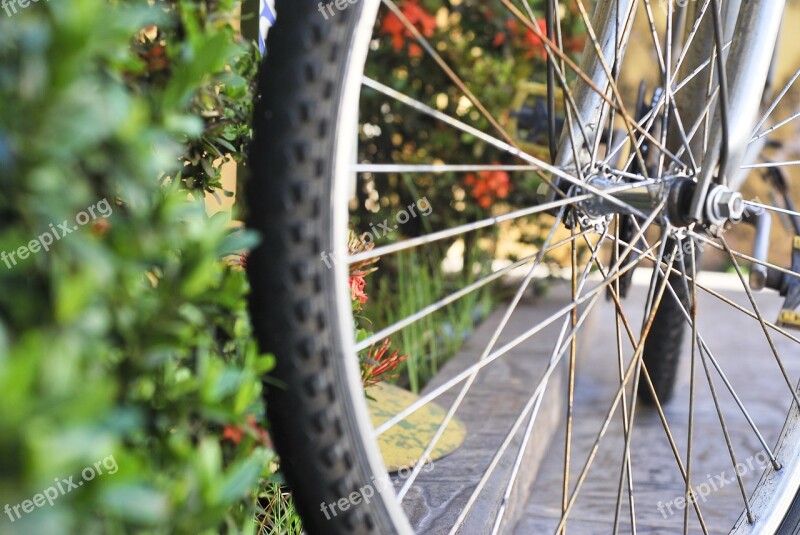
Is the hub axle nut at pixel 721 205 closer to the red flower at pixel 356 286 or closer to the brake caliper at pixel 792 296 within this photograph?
the red flower at pixel 356 286

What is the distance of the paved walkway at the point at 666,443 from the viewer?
1.55 meters

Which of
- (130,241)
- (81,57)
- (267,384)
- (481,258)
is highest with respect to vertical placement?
(81,57)

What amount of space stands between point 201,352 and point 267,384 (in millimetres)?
130

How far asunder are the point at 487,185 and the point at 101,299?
2212 mm

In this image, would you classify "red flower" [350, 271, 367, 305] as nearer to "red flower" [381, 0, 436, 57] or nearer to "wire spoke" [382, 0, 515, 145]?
"wire spoke" [382, 0, 515, 145]

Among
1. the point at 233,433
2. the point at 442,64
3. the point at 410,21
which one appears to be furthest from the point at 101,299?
the point at 410,21

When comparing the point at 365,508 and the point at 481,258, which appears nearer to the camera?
the point at 365,508

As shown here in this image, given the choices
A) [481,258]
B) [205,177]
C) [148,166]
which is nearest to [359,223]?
[481,258]

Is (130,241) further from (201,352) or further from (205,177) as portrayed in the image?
(205,177)

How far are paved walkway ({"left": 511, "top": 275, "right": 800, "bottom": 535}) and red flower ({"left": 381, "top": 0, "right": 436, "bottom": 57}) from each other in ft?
3.61

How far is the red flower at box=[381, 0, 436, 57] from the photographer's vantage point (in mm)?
2416

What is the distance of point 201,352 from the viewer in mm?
607

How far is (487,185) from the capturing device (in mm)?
2648

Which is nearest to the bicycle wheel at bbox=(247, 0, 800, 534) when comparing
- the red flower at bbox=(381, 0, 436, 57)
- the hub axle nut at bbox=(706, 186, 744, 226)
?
the hub axle nut at bbox=(706, 186, 744, 226)
